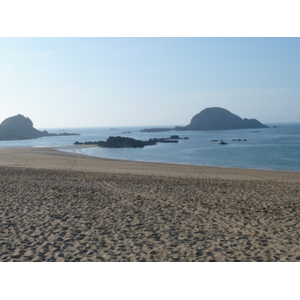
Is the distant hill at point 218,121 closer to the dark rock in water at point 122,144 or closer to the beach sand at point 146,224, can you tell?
the dark rock in water at point 122,144

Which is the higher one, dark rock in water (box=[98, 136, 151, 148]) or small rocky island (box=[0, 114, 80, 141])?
small rocky island (box=[0, 114, 80, 141])

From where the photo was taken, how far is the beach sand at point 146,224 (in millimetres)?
5859

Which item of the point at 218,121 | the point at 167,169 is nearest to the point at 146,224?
the point at 167,169

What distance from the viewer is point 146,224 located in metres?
7.88

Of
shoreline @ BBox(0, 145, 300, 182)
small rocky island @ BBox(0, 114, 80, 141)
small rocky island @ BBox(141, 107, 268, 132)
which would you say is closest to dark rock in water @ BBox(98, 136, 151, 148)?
shoreline @ BBox(0, 145, 300, 182)

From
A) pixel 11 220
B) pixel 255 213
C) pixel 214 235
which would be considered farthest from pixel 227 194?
pixel 11 220

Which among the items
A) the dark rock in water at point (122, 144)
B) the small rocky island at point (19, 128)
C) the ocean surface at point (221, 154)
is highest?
the small rocky island at point (19, 128)

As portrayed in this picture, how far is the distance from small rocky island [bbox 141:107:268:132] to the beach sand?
17257 centimetres

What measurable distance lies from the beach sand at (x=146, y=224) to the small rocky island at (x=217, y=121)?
566ft

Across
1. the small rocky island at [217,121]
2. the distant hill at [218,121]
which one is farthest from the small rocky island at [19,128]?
the distant hill at [218,121]

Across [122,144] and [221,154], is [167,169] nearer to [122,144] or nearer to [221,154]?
[221,154]

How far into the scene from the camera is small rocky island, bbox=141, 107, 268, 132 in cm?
18350

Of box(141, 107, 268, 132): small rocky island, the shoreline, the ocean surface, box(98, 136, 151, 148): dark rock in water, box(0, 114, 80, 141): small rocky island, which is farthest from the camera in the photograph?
box(141, 107, 268, 132): small rocky island

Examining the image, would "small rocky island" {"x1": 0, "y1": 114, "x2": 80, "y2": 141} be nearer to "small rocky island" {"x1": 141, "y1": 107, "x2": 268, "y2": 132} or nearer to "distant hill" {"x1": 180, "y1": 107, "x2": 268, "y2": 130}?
"small rocky island" {"x1": 141, "y1": 107, "x2": 268, "y2": 132}
